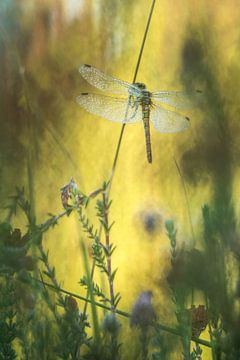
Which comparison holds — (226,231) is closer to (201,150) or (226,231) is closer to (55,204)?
(201,150)

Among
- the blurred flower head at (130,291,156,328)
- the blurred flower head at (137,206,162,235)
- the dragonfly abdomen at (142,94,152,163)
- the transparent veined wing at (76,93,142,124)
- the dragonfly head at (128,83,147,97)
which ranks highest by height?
the dragonfly head at (128,83,147,97)

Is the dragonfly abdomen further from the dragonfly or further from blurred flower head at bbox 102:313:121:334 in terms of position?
blurred flower head at bbox 102:313:121:334

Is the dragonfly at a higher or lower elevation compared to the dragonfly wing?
lower

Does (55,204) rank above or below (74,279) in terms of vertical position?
above

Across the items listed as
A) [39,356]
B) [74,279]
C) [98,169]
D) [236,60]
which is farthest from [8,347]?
[236,60]

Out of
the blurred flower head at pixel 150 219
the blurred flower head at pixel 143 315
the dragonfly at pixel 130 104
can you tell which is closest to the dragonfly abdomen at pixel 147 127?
the dragonfly at pixel 130 104

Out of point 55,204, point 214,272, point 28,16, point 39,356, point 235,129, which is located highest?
point 28,16

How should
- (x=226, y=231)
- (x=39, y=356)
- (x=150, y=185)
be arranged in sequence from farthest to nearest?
(x=150, y=185) < (x=226, y=231) < (x=39, y=356)

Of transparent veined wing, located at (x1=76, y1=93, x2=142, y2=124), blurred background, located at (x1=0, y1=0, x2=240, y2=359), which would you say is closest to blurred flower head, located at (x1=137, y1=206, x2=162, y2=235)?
blurred background, located at (x1=0, y1=0, x2=240, y2=359)
